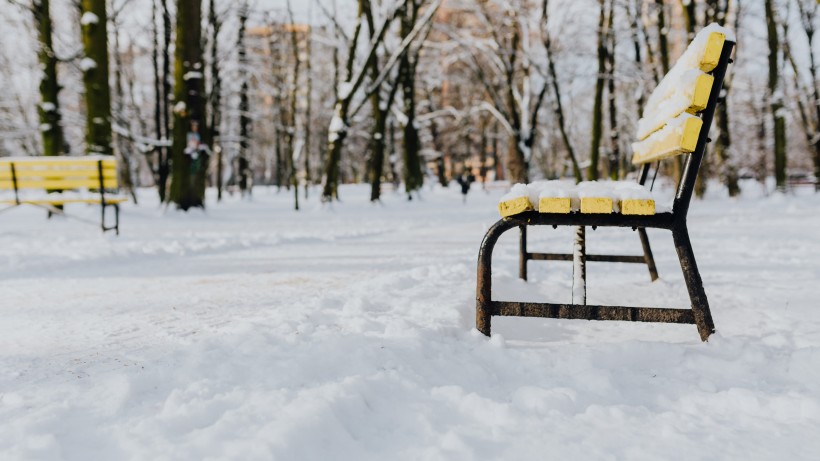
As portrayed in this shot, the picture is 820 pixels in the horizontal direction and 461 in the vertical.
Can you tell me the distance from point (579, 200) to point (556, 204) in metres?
0.10

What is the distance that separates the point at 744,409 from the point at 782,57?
88.2 feet

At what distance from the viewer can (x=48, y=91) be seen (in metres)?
12.1

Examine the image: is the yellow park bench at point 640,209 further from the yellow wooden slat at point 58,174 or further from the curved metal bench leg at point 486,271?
the yellow wooden slat at point 58,174

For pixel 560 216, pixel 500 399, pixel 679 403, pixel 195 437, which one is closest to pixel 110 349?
pixel 195 437

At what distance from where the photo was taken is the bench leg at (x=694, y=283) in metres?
2.29

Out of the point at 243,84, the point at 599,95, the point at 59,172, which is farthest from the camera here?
the point at 243,84

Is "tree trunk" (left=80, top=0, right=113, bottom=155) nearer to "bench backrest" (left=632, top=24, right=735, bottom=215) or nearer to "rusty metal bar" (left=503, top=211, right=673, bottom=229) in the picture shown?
"rusty metal bar" (left=503, top=211, right=673, bottom=229)

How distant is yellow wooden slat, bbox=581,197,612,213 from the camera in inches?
86.5

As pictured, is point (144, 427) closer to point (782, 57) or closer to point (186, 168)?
point (186, 168)

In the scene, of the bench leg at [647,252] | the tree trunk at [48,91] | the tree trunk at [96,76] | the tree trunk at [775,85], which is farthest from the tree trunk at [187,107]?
the tree trunk at [775,85]

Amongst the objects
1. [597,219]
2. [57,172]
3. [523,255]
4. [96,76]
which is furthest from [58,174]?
[597,219]

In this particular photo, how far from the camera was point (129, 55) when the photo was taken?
26.2 m

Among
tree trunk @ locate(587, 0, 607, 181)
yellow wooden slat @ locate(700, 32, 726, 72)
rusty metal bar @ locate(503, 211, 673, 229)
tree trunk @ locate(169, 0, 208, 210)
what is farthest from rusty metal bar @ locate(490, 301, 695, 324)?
tree trunk @ locate(587, 0, 607, 181)

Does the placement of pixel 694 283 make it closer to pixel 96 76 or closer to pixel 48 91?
pixel 96 76
